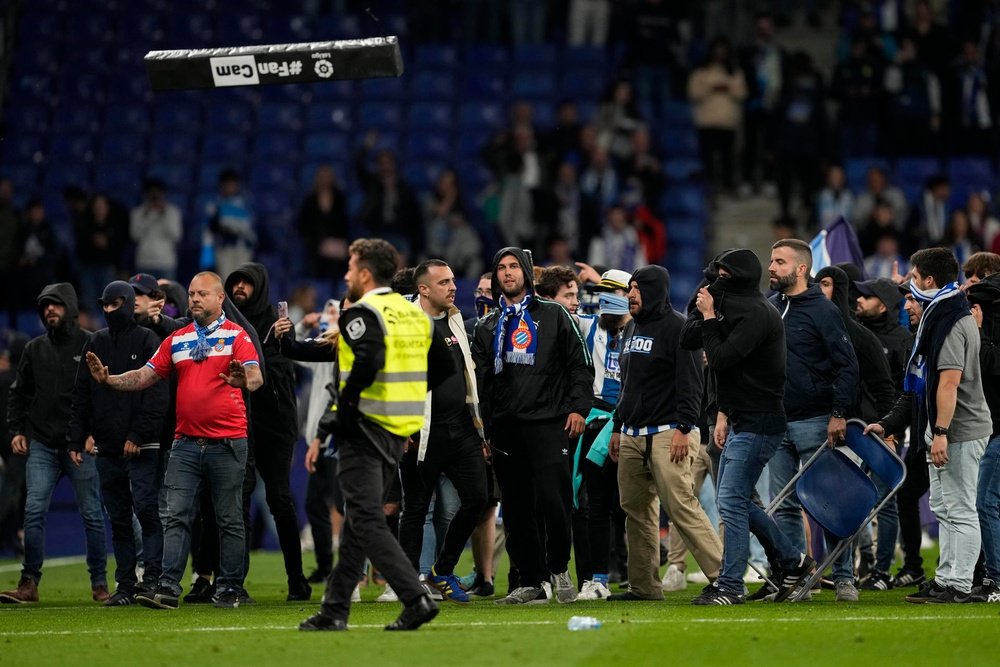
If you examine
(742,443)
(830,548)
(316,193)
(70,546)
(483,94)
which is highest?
(483,94)

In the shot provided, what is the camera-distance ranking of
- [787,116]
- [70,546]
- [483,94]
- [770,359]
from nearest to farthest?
[770,359] → [70,546] → [787,116] → [483,94]

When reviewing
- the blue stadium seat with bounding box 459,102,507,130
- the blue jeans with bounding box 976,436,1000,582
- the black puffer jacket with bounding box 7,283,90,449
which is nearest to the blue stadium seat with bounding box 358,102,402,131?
the blue stadium seat with bounding box 459,102,507,130

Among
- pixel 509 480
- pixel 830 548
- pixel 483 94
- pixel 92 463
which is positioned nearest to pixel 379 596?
pixel 509 480

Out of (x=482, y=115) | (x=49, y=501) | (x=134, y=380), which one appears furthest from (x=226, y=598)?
(x=482, y=115)

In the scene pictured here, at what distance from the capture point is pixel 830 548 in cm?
1016

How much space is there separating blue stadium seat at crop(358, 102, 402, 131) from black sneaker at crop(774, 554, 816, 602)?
13.2 meters

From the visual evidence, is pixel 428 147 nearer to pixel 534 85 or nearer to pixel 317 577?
pixel 534 85

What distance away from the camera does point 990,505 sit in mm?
9633

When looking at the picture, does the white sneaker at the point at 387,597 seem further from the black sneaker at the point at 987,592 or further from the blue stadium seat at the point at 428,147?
the blue stadium seat at the point at 428,147

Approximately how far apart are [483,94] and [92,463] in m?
11.8

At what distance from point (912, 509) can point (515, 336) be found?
3228 mm

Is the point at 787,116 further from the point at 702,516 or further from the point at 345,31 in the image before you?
the point at 702,516

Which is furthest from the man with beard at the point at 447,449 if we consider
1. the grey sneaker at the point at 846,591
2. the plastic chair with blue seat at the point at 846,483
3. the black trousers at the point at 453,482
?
the grey sneaker at the point at 846,591

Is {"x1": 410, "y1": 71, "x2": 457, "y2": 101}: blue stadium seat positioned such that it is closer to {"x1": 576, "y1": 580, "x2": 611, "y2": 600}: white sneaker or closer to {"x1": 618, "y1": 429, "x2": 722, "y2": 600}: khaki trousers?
{"x1": 618, "y1": 429, "x2": 722, "y2": 600}: khaki trousers
